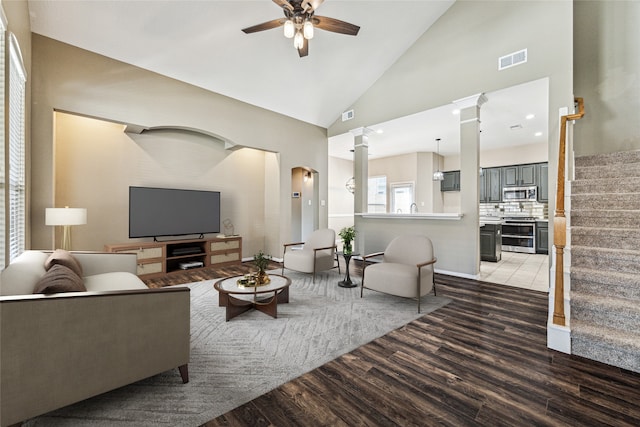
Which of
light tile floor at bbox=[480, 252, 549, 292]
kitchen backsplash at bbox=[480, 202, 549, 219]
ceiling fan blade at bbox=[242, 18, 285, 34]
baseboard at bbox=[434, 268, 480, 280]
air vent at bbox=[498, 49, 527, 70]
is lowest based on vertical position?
light tile floor at bbox=[480, 252, 549, 292]

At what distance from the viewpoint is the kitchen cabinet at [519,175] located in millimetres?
7375

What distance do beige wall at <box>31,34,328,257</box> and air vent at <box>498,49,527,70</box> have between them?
380cm

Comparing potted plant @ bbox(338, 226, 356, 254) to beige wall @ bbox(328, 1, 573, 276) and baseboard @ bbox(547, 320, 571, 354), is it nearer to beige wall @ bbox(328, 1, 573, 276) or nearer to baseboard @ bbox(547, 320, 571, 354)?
beige wall @ bbox(328, 1, 573, 276)

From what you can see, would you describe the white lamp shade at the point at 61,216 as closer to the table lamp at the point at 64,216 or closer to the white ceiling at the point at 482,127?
the table lamp at the point at 64,216

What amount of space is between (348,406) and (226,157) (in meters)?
5.39

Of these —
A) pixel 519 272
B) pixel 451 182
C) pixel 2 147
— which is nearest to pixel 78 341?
pixel 2 147

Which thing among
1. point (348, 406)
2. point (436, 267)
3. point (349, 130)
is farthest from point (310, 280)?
point (349, 130)

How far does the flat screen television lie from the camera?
4.61m

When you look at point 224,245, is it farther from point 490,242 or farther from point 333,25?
point 490,242

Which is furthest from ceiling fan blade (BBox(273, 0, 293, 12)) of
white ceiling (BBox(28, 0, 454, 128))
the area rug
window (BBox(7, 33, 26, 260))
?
the area rug

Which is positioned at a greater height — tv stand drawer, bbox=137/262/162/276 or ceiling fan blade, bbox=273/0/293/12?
ceiling fan blade, bbox=273/0/293/12

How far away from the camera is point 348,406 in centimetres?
168

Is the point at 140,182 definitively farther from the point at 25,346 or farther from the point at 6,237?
the point at 25,346

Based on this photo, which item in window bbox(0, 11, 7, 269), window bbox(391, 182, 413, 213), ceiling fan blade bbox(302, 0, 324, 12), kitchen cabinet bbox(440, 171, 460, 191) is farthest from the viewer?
window bbox(391, 182, 413, 213)
